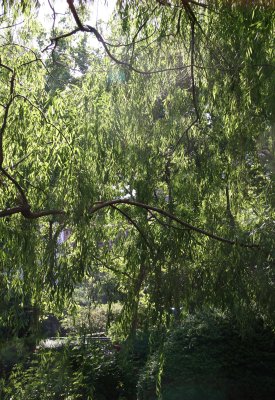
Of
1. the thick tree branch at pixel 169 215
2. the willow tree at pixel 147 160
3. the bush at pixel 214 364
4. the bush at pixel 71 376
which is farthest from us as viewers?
the bush at pixel 214 364

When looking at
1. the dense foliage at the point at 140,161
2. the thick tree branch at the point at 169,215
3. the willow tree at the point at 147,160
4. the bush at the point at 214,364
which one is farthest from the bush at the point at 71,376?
the thick tree branch at the point at 169,215

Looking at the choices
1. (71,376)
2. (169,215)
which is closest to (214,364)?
(71,376)

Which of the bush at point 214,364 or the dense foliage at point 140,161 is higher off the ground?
the dense foliage at point 140,161

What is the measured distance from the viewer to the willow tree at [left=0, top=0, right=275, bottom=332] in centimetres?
514

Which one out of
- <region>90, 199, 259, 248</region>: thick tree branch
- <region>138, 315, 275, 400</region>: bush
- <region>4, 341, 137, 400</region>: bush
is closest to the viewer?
<region>90, 199, 259, 248</region>: thick tree branch

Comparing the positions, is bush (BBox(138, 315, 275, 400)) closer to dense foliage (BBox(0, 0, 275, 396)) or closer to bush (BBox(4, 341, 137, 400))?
bush (BBox(4, 341, 137, 400))

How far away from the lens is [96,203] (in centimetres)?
540

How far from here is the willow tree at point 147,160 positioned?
514 centimetres

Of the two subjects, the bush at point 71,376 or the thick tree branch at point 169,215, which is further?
the bush at point 71,376

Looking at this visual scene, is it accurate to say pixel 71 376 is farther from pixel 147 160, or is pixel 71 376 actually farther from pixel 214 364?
pixel 147 160

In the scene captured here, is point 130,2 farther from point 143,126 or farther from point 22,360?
point 22,360

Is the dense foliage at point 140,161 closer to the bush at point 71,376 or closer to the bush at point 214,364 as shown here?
the bush at point 71,376

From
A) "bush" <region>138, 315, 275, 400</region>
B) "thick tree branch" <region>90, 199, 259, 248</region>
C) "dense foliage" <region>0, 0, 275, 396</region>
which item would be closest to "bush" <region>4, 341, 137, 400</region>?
"bush" <region>138, 315, 275, 400</region>

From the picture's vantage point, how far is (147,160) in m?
6.38
